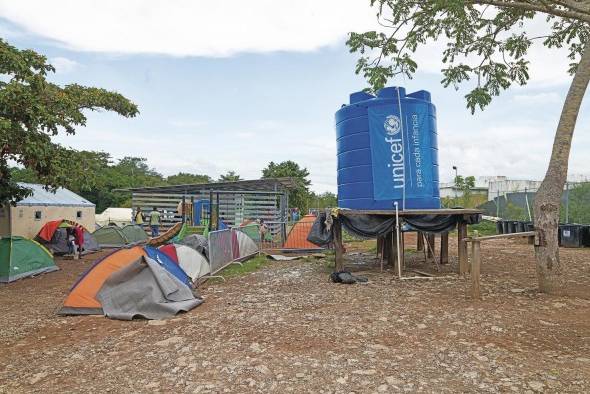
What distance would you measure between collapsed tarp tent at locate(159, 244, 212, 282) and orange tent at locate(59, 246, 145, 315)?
124 centimetres

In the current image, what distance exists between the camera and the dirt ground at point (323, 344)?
4230mm

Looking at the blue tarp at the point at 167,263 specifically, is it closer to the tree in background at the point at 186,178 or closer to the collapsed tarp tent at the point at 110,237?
the collapsed tarp tent at the point at 110,237

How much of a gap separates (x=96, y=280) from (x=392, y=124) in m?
6.70

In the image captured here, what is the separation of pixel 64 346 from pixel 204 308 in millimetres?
2182

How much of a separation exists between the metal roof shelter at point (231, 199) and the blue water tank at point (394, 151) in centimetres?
1506

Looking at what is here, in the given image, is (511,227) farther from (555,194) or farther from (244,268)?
(555,194)

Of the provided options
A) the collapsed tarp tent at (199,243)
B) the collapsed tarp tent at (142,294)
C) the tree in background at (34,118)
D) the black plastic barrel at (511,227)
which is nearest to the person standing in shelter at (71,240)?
the tree in background at (34,118)

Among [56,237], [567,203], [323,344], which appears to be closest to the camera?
[323,344]

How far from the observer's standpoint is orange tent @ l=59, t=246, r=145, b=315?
7164 millimetres

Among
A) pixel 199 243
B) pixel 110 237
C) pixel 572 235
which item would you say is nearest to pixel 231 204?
pixel 110 237

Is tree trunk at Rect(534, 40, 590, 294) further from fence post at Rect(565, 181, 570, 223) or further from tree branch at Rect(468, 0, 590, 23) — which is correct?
fence post at Rect(565, 181, 570, 223)

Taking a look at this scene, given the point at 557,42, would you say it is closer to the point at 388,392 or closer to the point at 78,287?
the point at 388,392

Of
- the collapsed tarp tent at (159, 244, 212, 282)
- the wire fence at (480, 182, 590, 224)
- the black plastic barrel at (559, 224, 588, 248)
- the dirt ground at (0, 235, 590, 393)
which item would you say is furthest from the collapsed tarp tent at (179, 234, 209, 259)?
the black plastic barrel at (559, 224, 588, 248)

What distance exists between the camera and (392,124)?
391 inches
